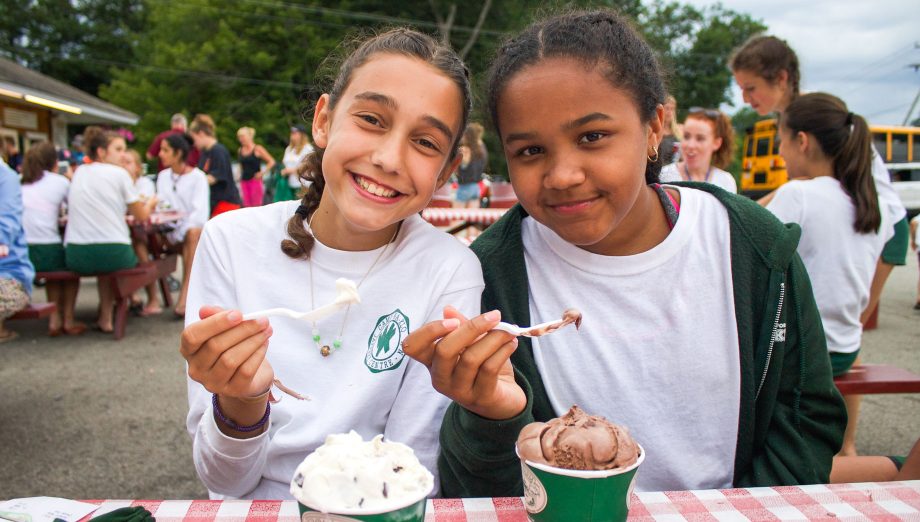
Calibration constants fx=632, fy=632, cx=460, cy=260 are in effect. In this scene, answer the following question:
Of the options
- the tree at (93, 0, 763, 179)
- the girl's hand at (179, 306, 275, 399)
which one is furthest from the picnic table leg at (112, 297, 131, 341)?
A: the tree at (93, 0, 763, 179)

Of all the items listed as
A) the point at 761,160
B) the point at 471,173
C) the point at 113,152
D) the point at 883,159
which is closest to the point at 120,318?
the point at 113,152

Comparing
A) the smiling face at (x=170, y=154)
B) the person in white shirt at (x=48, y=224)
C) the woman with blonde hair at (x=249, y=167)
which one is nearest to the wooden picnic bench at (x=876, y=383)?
the person in white shirt at (x=48, y=224)

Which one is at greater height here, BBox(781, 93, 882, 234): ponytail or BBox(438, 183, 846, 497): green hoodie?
BBox(781, 93, 882, 234): ponytail

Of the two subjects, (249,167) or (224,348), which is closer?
(224,348)

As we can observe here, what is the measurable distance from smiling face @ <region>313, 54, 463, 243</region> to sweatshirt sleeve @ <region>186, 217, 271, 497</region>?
0.34 meters

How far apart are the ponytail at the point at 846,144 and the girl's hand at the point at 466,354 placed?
2.34 metres

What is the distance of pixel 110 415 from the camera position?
11.9 ft

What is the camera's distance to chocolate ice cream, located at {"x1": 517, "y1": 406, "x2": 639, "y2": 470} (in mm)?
893

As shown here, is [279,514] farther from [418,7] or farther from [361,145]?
[418,7]

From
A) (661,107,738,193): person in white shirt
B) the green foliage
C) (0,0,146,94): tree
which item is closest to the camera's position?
(661,107,738,193): person in white shirt

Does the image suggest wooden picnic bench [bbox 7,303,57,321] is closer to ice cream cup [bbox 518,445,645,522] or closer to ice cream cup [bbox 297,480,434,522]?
ice cream cup [bbox 297,480,434,522]

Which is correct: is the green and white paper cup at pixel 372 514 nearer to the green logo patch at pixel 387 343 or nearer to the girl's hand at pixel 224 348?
the girl's hand at pixel 224 348

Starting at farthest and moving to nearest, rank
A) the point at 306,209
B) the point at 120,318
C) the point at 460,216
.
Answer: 1. the point at 460,216
2. the point at 120,318
3. the point at 306,209

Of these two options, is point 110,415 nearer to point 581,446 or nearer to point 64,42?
point 581,446
